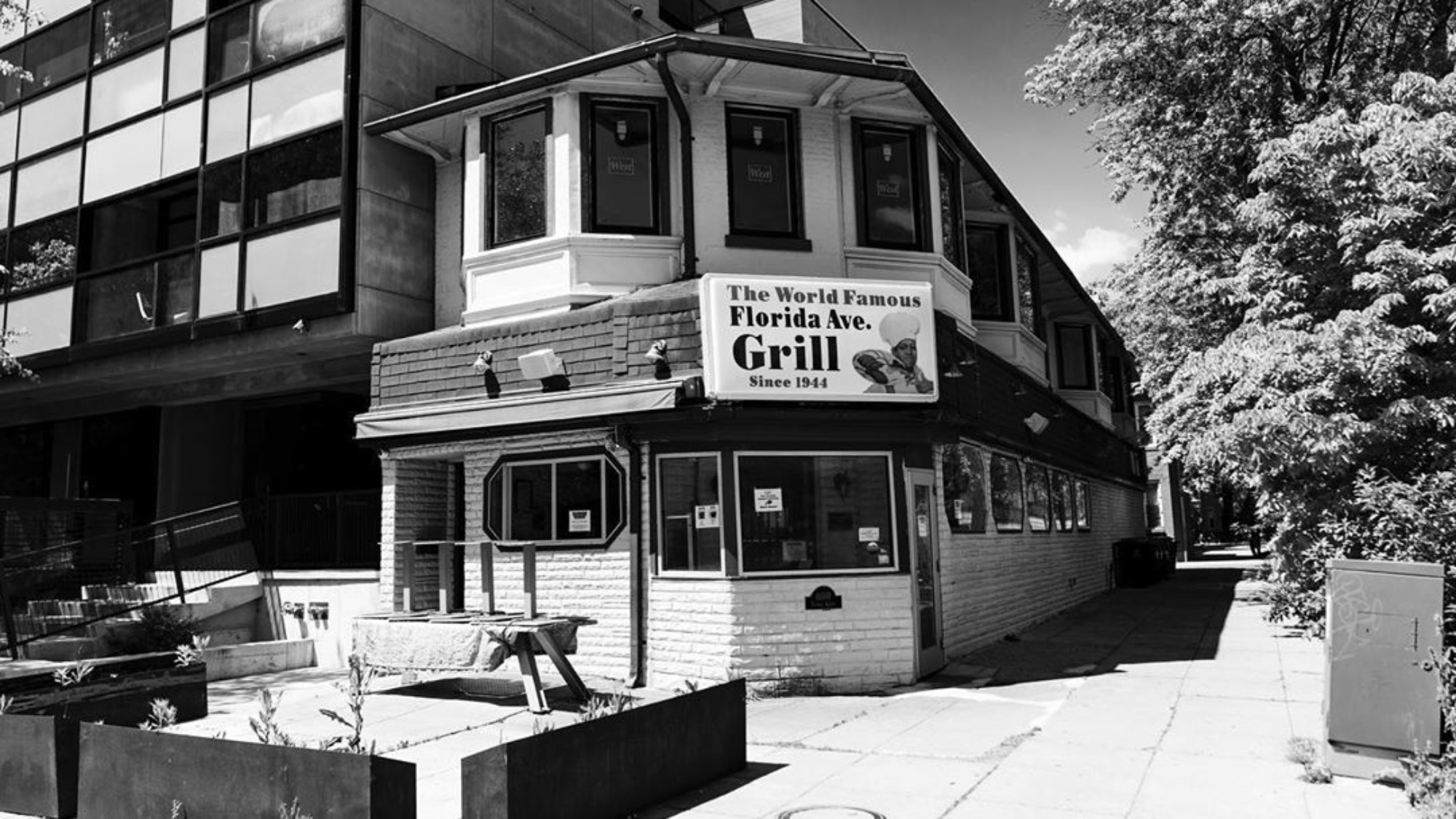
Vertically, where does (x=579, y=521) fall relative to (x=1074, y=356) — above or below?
below

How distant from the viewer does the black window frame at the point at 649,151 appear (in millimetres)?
11414

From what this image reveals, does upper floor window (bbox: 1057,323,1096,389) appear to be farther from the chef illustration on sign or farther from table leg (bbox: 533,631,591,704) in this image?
table leg (bbox: 533,631,591,704)

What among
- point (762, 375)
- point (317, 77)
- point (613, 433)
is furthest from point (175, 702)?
point (317, 77)

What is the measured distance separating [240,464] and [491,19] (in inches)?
346

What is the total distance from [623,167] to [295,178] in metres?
4.87

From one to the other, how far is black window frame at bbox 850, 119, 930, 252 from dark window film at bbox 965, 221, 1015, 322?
11.1 feet

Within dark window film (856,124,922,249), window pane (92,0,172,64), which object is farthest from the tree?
window pane (92,0,172,64)

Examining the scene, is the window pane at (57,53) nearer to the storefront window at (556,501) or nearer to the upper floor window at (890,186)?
the storefront window at (556,501)

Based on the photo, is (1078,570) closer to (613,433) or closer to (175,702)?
(613,433)

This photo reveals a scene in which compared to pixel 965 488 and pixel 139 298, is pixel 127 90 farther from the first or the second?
pixel 965 488

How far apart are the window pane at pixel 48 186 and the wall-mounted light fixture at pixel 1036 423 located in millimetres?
15683

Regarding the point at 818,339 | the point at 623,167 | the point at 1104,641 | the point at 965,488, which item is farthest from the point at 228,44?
the point at 1104,641

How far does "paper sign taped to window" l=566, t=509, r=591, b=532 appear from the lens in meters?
11.2

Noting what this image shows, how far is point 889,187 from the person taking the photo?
1218 cm
